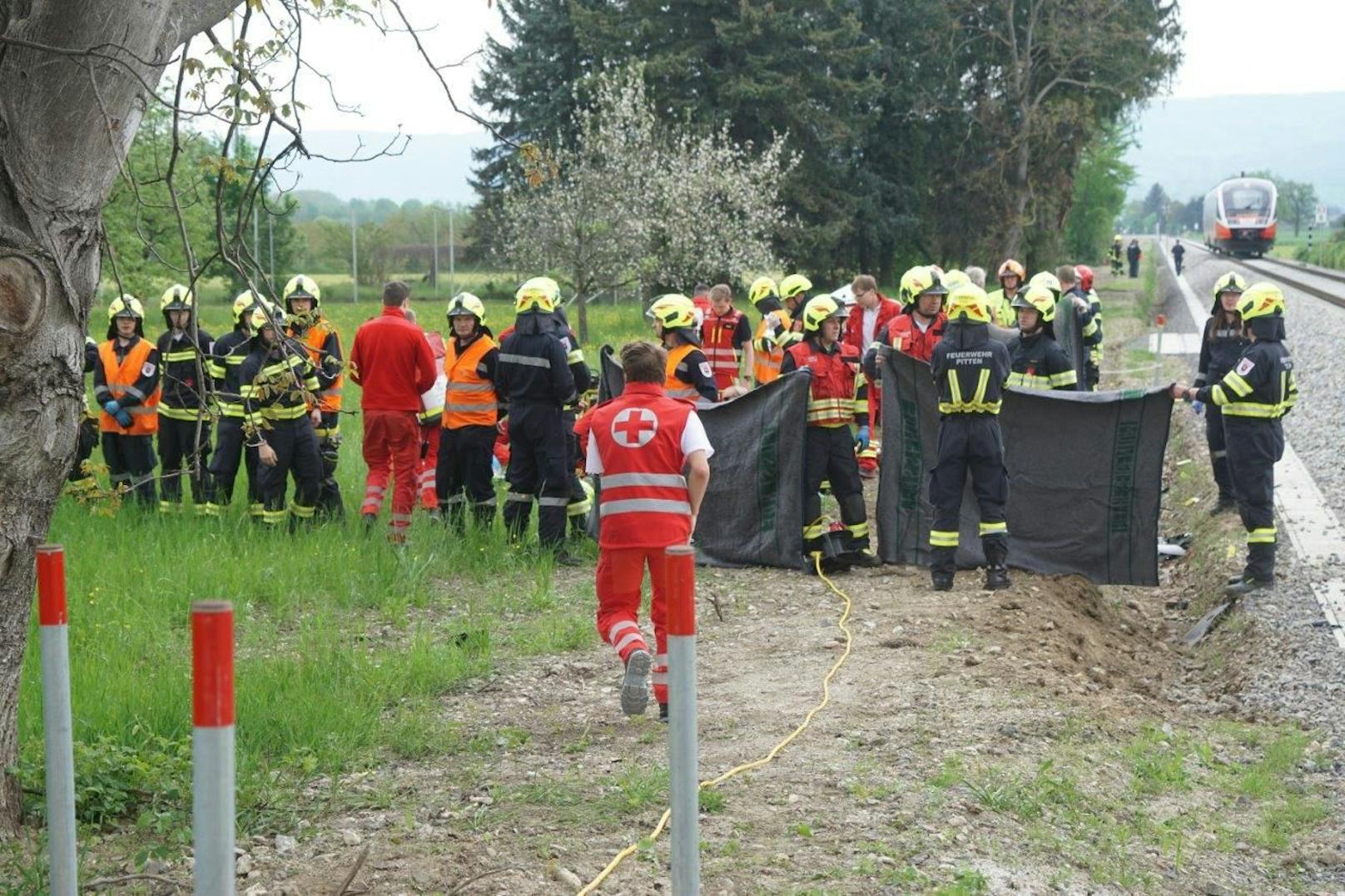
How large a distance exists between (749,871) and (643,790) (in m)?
0.86

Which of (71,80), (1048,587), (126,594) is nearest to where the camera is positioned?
(71,80)

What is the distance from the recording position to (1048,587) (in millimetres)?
11055

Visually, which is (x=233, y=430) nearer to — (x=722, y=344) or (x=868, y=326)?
(x=722, y=344)

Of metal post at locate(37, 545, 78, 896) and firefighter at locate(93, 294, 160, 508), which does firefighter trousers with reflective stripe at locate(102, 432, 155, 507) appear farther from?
metal post at locate(37, 545, 78, 896)

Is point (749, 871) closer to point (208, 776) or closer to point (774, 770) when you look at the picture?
point (774, 770)

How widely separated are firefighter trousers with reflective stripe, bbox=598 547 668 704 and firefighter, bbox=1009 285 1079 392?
541 centimetres

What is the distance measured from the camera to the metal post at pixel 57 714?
4.14 m

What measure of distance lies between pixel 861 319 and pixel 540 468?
650 centimetres

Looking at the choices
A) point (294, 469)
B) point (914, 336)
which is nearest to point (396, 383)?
point (294, 469)

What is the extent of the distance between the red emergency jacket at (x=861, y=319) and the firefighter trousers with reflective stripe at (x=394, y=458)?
19.0 ft

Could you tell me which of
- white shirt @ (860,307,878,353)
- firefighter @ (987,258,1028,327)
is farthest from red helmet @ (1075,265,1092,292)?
white shirt @ (860,307,878,353)

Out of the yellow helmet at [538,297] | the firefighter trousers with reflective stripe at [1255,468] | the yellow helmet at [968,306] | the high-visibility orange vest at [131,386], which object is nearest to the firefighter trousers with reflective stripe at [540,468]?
the yellow helmet at [538,297]

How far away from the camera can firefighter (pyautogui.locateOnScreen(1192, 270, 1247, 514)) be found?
41.0 ft

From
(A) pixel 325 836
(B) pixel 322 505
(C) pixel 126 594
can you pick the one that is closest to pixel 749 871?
(A) pixel 325 836
